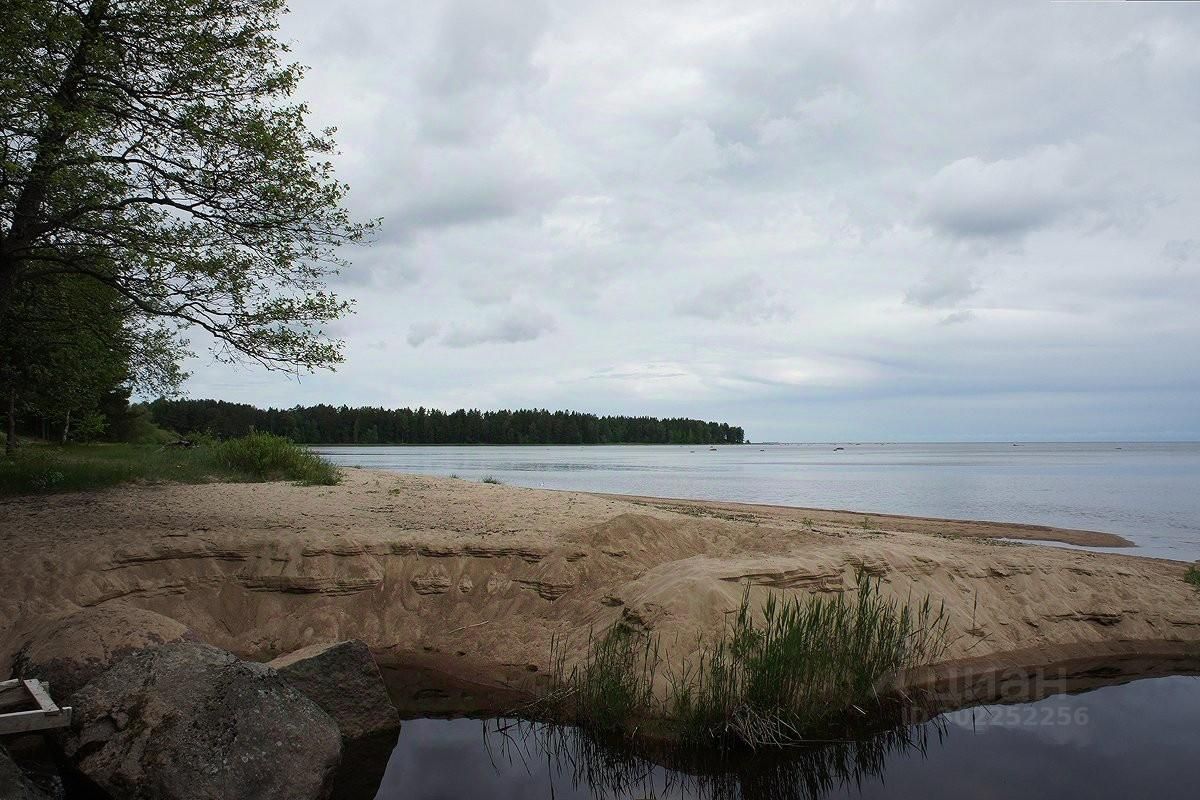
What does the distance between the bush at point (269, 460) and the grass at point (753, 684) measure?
13.3 meters

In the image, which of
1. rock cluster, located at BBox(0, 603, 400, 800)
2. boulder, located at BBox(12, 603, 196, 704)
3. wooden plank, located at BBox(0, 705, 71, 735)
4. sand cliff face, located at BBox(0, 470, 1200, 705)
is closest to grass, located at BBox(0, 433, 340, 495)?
sand cliff face, located at BBox(0, 470, 1200, 705)

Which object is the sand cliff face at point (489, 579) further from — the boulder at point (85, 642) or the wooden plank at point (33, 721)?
the wooden plank at point (33, 721)

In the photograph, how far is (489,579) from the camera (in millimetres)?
11195

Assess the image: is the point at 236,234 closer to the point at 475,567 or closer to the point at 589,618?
the point at 475,567

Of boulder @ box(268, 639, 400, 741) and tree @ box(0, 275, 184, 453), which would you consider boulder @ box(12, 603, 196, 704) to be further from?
tree @ box(0, 275, 184, 453)

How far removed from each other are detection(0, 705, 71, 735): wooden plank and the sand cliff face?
281 cm

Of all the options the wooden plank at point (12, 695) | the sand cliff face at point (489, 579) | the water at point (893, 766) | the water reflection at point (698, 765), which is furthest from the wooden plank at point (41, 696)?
the water reflection at point (698, 765)

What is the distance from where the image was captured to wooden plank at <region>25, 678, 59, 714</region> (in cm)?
623

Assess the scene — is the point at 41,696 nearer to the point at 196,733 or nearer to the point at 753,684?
the point at 196,733

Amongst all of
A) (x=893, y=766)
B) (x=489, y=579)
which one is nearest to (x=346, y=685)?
(x=489, y=579)

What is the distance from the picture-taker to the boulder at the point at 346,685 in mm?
7707

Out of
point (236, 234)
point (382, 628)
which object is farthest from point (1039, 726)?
point (236, 234)

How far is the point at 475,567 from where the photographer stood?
447 inches

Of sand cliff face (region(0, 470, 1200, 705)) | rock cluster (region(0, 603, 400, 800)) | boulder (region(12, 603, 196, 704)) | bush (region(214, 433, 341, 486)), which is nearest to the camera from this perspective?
rock cluster (region(0, 603, 400, 800))
